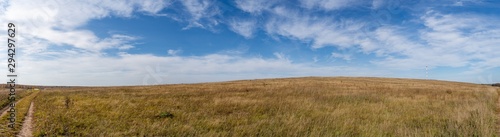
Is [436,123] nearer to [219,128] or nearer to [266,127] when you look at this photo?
[266,127]

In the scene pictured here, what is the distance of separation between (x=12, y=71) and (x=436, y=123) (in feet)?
52.6

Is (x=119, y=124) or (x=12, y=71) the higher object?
(x=12, y=71)

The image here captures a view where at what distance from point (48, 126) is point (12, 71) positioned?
3163 mm

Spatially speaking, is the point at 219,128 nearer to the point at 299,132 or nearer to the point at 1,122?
the point at 299,132

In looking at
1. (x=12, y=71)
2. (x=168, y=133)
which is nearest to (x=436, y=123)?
(x=168, y=133)

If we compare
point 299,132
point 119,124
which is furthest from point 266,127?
point 119,124

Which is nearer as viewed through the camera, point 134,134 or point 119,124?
point 134,134

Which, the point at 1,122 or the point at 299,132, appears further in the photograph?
the point at 1,122

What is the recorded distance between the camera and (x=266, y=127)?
968 centimetres

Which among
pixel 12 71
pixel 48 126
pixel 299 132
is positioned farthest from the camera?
pixel 12 71

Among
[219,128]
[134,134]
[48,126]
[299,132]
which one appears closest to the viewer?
[299,132]

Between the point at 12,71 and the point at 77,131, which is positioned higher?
the point at 12,71

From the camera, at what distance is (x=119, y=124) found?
36.2 ft

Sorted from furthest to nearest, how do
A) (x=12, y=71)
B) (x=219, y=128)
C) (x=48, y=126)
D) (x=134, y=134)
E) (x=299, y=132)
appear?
(x=12, y=71)
(x=48, y=126)
(x=219, y=128)
(x=134, y=134)
(x=299, y=132)
